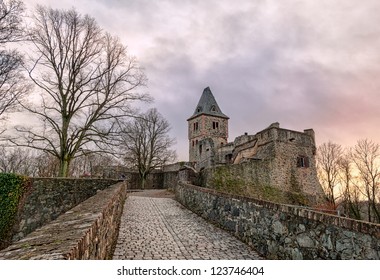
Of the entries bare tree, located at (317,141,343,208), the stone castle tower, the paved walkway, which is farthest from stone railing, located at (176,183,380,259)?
the stone castle tower

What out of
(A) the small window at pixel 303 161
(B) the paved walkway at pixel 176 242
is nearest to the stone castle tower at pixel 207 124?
(A) the small window at pixel 303 161

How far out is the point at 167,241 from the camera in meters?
6.59

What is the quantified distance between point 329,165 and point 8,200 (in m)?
38.3

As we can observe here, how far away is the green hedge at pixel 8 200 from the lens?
39.3ft

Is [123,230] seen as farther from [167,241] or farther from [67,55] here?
[67,55]

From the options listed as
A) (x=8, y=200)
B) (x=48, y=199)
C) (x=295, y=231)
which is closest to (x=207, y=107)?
(x=48, y=199)

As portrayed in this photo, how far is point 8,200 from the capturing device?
1232cm

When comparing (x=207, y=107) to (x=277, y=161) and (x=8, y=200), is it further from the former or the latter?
(x=8, y=200)

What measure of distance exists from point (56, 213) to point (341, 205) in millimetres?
30439

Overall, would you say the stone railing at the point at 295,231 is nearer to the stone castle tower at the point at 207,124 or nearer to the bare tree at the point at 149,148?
the bare tree at the point at 149,148

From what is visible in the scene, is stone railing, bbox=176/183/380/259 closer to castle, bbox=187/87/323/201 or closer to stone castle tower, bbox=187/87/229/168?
castle, bbox=187/87/323/201

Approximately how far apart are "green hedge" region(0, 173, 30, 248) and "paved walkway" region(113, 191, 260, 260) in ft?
20.5

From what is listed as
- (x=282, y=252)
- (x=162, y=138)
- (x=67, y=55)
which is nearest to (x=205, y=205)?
(x=282, y=252)

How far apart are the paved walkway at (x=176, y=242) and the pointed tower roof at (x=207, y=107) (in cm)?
4290
